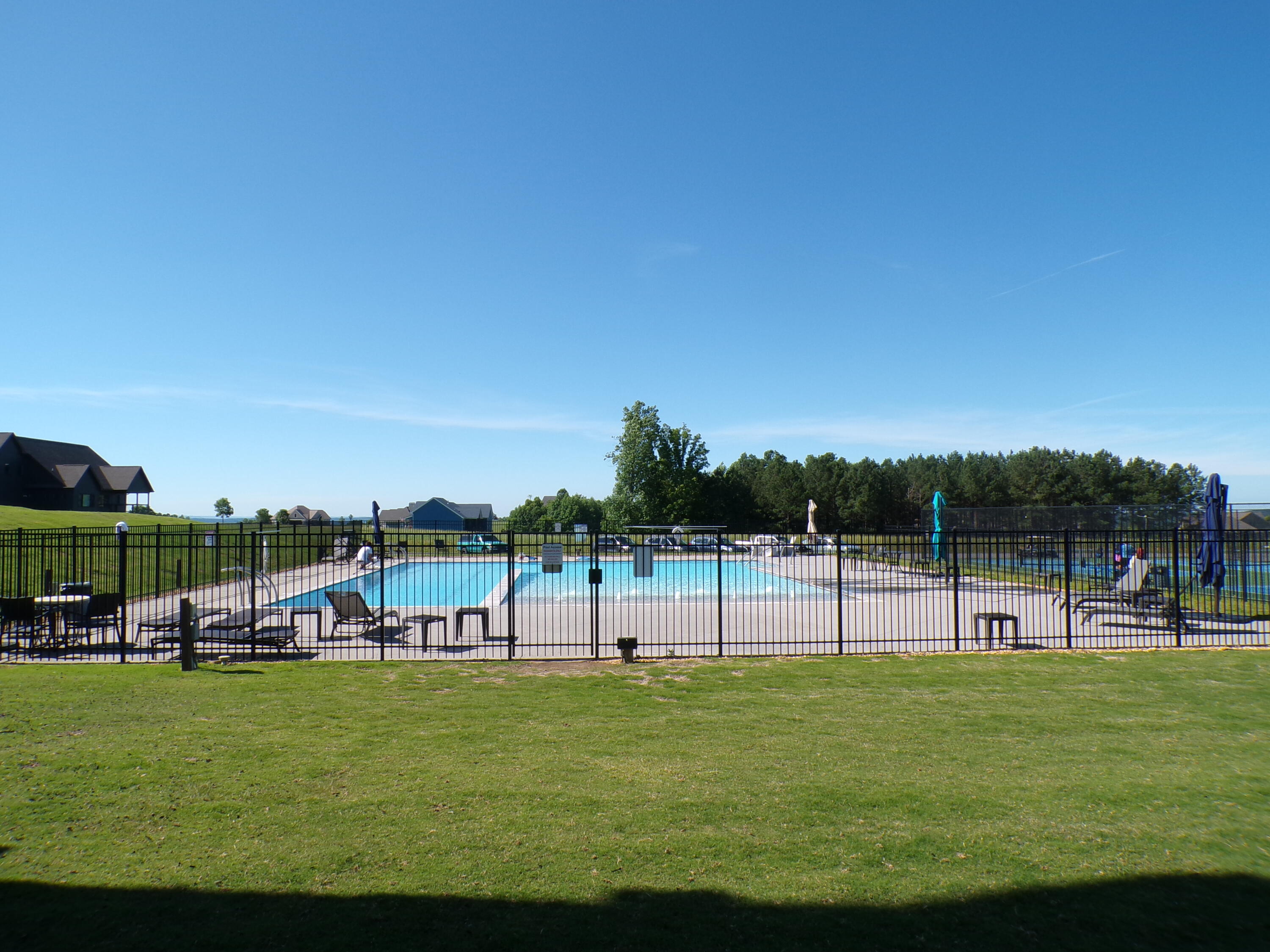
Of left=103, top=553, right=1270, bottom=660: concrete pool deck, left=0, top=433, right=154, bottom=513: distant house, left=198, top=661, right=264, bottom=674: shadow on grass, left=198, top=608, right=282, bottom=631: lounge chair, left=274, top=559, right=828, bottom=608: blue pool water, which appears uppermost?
left=0, top=433, right=154, bottom=513: distant house

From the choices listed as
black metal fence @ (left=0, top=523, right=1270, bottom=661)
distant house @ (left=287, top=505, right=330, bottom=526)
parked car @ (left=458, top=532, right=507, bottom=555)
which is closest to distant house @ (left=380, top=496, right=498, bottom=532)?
distant house @ (left=287, top=505, right=330, bottom=526)

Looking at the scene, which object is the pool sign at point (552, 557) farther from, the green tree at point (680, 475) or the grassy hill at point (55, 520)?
the green tree at point (680, 475)

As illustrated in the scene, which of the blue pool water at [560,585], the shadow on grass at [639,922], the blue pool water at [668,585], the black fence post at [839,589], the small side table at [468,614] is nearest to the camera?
the shadow on grass at [639,922]

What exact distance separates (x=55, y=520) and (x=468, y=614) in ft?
88.7

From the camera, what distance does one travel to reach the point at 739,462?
9081 centimetres

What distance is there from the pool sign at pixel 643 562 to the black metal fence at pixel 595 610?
0.06 metres

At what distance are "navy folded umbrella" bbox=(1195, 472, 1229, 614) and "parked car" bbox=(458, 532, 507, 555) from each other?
592 inches

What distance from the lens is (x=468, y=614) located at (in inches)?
561

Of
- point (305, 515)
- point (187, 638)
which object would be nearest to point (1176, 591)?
point (187, 638)

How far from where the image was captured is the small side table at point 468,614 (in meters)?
12.8

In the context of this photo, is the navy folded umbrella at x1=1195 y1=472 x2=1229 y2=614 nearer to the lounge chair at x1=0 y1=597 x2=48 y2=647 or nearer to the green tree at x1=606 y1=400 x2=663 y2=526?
the lounge chair at x1=0 y1=597 x2=48 y2=647

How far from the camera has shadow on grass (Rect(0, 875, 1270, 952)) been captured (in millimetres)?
3527

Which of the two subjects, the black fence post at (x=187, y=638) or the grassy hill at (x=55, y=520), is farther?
the grassy hill at (x=55, y=520)

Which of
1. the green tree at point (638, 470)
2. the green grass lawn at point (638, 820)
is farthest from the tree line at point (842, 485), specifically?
the green grass lawn at point (638, 820)
